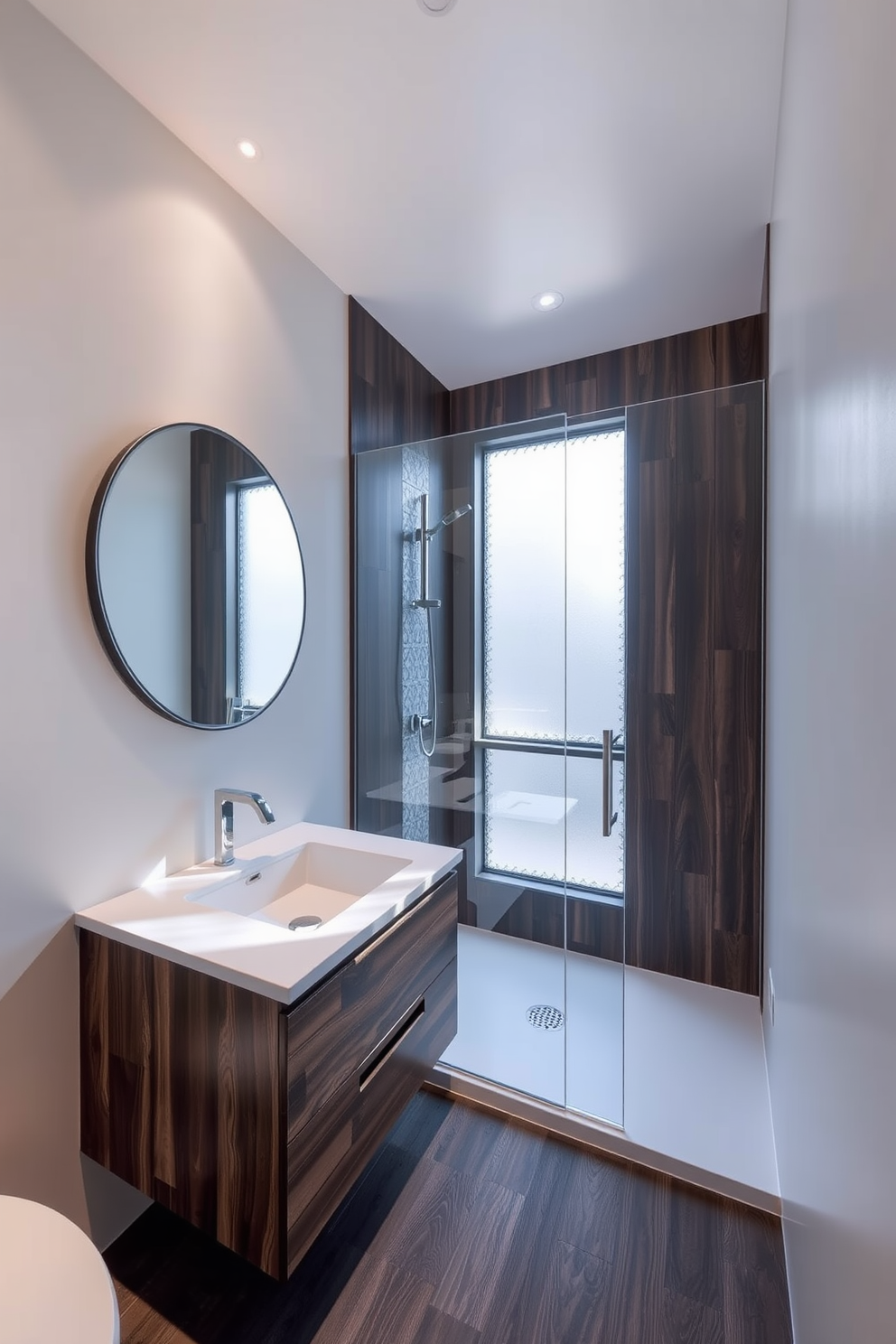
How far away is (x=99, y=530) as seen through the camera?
1.34 meters

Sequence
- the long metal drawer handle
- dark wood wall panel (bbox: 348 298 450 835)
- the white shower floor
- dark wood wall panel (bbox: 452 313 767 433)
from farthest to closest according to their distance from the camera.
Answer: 1. dark wood wall panel (bbox: 452 313 767 433)
2. dark wood wall panel (bbox: 348 298 450 835)
3. the white shower floor
4. the long metal drawer handle

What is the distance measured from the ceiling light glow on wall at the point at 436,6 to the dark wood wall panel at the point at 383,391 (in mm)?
1010

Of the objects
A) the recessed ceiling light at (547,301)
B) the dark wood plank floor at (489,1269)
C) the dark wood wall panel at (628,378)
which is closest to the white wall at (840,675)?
the dark wood plank floor at (489,1269)

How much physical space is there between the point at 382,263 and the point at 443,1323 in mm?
2872

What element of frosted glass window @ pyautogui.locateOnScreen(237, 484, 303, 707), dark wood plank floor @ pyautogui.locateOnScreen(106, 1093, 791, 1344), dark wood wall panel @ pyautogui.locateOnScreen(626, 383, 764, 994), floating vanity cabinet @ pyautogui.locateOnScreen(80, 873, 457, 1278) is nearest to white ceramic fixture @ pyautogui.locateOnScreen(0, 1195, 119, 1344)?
floating vanity cabinet @ pyautogui.locateOnScreen(80, 873, 457, 1278)

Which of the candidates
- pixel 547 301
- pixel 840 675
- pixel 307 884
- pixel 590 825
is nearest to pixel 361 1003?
pixel 307 884

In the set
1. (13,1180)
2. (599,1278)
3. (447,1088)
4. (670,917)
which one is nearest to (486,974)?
(447,1088)

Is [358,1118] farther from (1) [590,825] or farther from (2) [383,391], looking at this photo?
(2) [383,391]

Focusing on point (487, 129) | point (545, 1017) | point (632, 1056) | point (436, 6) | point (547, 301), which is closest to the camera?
point (436, 6)

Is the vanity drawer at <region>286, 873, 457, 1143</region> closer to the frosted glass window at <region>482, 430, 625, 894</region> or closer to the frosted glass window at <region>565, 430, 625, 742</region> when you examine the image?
the frosted glass window at <region>482, 430, 625, 894</region>

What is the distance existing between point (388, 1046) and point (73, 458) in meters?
1.54

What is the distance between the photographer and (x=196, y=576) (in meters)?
1.60

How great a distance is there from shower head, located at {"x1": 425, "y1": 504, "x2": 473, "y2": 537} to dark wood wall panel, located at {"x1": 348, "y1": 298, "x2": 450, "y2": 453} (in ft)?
1.45

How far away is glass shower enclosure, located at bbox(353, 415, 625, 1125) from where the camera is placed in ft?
6.54
